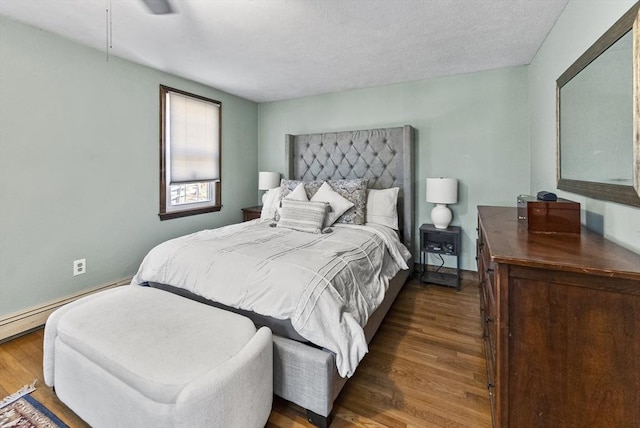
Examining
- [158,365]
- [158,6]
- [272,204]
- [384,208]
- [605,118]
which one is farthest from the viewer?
[272,204]

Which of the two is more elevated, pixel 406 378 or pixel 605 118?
pixel 605 118

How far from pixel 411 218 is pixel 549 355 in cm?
244

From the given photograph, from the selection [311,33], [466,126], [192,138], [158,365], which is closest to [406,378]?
[158,365]

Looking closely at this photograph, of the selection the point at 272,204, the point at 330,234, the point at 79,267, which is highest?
the point at 272,204

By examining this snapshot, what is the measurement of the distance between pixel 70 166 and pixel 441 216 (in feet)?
12.2

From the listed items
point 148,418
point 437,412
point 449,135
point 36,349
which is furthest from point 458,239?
point 36,349

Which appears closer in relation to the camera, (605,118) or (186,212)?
(605,118)

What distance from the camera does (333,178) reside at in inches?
153

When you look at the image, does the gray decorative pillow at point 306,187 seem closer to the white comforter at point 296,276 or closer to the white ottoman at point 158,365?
the white comforter at point 296,276

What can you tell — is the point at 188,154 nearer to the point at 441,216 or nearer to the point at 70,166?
the point at 70,166

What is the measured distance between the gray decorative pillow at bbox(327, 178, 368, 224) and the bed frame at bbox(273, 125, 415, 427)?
52 cm

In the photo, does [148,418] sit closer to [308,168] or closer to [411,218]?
[411,218]

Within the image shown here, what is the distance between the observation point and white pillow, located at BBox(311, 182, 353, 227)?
2.97m

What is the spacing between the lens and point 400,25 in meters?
2.24
